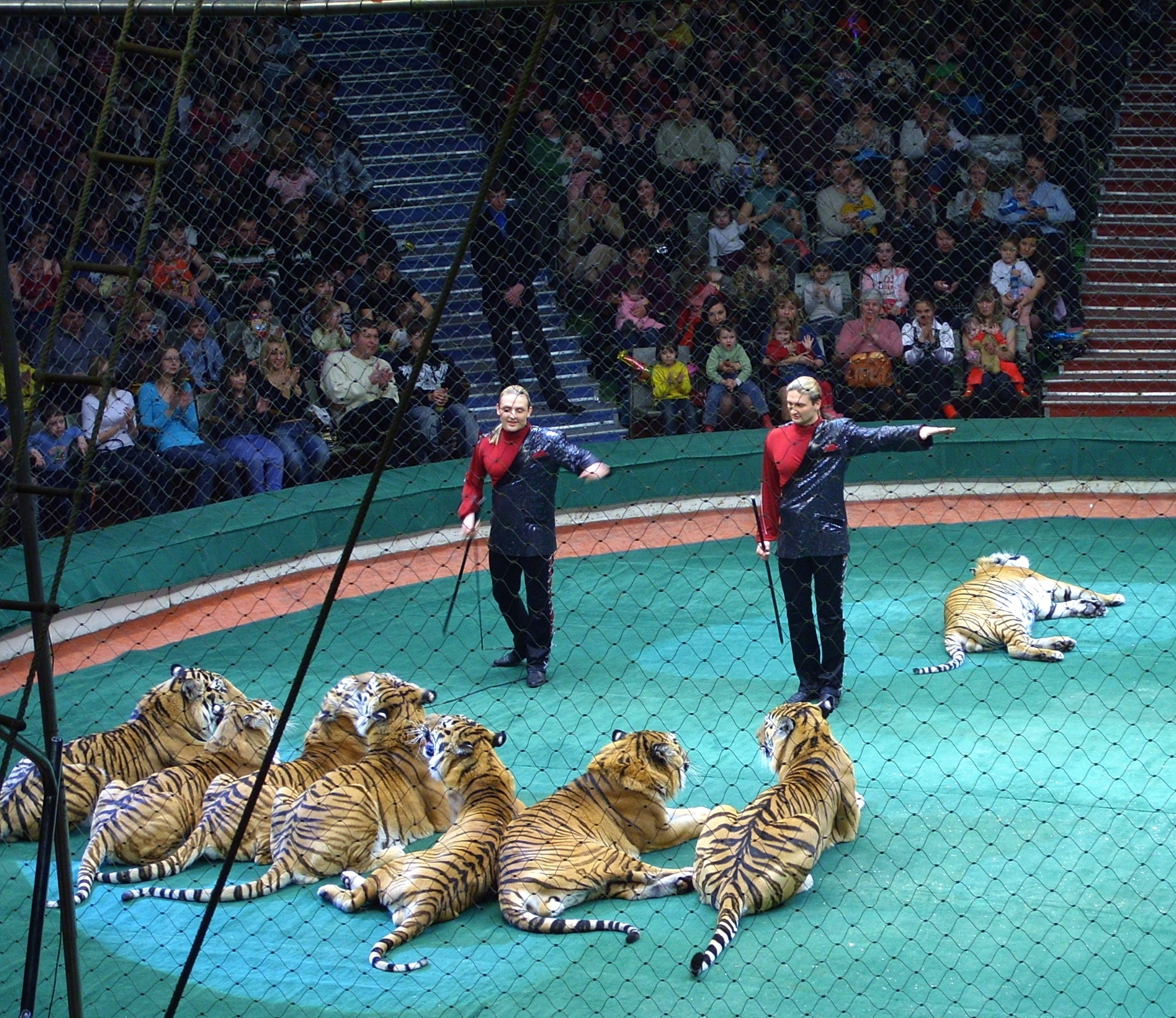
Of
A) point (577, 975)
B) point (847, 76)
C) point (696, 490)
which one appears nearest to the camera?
point (577, 975)

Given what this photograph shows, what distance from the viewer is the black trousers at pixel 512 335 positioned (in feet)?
32.3

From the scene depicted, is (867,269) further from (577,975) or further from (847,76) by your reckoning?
(577,975)

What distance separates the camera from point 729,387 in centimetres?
1111

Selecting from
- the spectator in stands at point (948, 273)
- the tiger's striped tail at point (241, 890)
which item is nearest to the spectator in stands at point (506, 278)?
the spectator in stands at point (948, 273)

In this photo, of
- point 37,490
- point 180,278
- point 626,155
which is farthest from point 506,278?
point 37,490

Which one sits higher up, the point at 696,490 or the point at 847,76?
the point at 847,76

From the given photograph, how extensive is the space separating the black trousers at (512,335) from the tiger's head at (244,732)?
4.14 meters

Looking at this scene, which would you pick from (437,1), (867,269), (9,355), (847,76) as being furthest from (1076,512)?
(9,355)

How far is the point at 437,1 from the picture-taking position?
4062 millimetres

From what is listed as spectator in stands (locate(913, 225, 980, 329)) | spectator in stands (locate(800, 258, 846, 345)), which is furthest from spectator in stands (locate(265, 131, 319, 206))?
spectator in stands (locate(913, 225, 980, 329))

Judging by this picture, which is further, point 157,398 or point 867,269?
point 867,269

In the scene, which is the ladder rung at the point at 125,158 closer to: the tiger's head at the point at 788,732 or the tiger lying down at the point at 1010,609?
the tiger's head at the point at 788,732

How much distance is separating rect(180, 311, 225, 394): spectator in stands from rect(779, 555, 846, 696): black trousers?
3884 millimetres

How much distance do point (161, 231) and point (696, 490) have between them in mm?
3912
